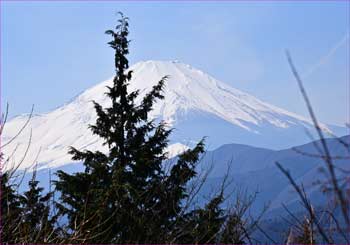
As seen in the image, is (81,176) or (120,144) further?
(120,144)

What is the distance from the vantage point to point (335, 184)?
139cm

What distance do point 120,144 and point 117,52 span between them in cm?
324

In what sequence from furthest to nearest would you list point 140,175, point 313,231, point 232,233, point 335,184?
point 140,175 → point 232,233 → point 313,231 → point 335,184

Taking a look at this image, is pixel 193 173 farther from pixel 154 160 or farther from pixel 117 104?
pixel 117 104

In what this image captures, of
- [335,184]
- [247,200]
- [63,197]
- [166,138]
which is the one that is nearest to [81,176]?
[63,197]

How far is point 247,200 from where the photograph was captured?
5.08 metres

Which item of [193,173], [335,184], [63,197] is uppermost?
[193,173]

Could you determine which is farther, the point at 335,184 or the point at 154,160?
the point at 154,160

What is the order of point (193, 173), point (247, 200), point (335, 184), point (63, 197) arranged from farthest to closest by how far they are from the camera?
point (63, 197) < point (193, 173) < point (247, 200) < point (335, 184)

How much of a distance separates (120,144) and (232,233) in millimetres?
14964

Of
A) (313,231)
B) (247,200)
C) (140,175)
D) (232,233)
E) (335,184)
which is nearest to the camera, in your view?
(335,184)

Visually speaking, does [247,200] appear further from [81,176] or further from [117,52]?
[117,52]

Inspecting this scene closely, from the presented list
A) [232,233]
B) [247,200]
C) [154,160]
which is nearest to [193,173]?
[154,160]

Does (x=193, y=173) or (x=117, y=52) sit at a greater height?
(x=117, y=52)
